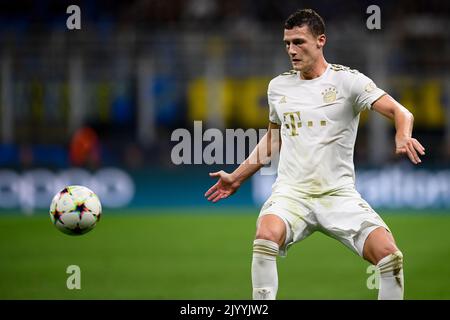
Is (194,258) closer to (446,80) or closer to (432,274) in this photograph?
(432,274)

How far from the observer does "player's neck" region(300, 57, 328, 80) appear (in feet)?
23.3

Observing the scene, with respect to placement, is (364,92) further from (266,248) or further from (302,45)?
(266,248)

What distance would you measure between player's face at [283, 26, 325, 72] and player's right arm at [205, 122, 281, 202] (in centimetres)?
65

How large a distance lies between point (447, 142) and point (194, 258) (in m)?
9.69

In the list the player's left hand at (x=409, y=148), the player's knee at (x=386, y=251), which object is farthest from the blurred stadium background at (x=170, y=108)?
the player's left hand at (x=409, y=148)

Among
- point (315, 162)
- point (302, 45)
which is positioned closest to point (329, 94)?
point (302, 45)

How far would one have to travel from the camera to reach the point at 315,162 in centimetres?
699

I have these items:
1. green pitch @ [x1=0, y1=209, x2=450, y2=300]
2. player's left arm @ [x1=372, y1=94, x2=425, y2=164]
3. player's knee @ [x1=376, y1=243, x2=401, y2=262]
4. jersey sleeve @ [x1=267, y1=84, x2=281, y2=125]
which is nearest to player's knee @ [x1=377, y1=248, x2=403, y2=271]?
player's knee @ [x1=376, y1=243, x2=401, y2=262]

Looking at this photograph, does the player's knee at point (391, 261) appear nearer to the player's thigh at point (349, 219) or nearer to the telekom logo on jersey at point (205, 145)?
the player's thigh at point (349, 219)

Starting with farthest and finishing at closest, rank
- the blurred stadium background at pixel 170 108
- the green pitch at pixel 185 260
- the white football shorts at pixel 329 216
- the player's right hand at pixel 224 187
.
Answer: the blurred stadium background at pixel 170 108, the green pitch at pixel 185 260, the player's right hand at pixel 224 187, the white football shorts at pixel 329 216

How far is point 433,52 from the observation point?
2212 centimetres

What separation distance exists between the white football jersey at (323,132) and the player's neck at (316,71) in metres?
0.05

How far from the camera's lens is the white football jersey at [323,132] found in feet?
22.9
